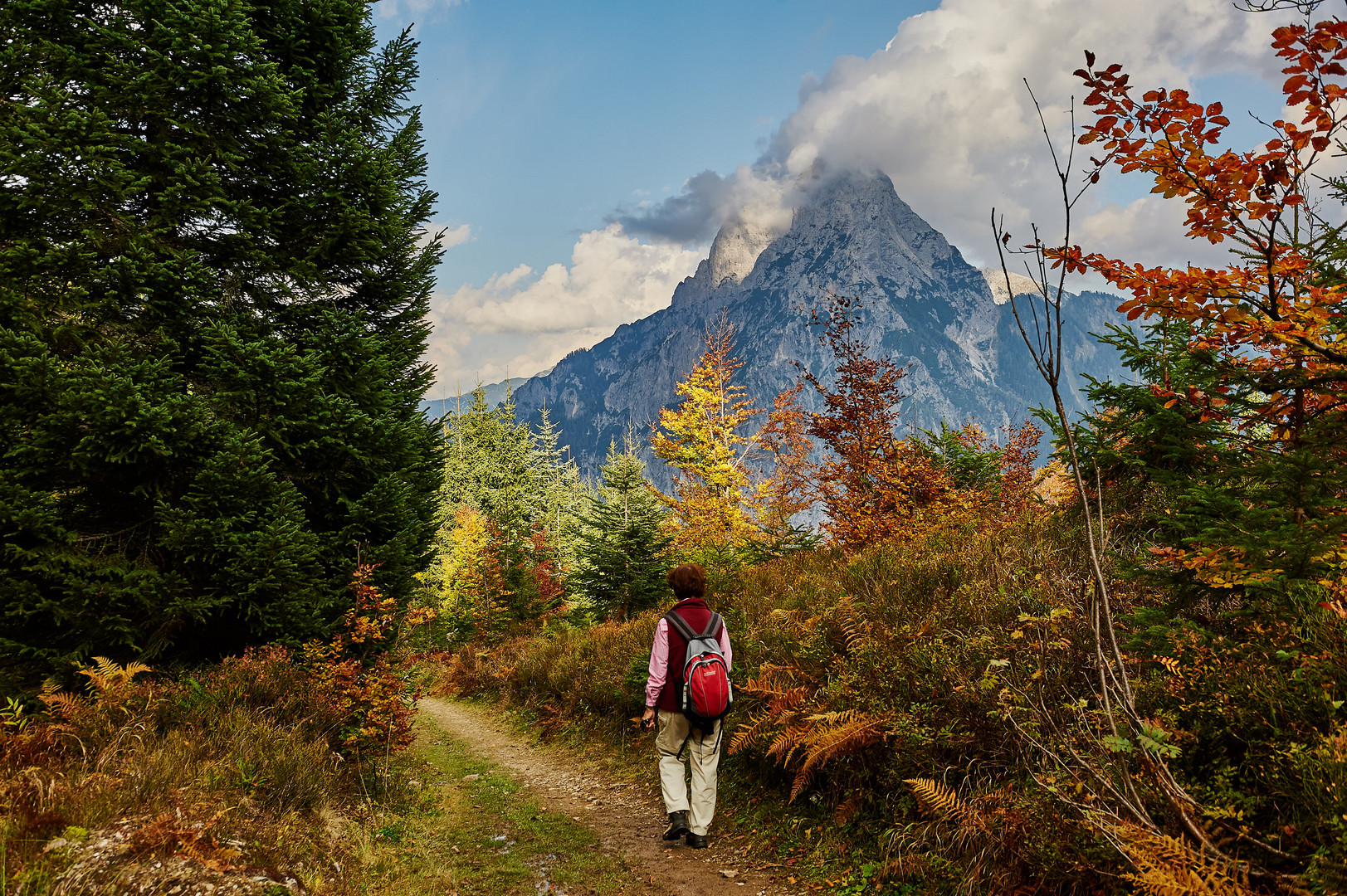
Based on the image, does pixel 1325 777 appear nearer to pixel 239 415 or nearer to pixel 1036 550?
pixel 1036 550

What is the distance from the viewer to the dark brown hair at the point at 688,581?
5.62m

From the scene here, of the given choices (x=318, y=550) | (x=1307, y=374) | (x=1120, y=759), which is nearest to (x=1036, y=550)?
(x=1307, y=374)

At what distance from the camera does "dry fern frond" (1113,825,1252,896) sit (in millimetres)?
2398

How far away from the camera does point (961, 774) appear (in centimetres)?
407

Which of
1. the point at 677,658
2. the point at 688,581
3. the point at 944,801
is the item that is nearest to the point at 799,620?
the point at 688,581

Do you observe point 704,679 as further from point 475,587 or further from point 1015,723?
point 475,587

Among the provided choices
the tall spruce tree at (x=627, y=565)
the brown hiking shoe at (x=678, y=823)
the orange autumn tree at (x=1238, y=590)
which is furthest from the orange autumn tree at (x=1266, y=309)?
the tall spruce tree at (x=627, y=565)

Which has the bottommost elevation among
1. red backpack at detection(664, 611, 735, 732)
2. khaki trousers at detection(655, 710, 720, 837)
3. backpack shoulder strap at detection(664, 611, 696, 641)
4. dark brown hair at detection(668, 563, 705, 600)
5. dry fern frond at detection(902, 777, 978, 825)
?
khaki trousers at detection(655, 710, 720, 837)

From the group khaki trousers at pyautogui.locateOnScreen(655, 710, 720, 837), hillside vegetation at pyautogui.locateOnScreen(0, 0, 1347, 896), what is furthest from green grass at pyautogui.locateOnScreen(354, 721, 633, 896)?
khaki trousers at pyautogui.locateOnScreen(655, 710, 720, 837)

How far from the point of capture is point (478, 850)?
575 cm

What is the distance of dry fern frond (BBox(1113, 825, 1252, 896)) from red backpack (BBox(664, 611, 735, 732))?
299 cm

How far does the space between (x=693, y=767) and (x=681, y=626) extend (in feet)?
4.01

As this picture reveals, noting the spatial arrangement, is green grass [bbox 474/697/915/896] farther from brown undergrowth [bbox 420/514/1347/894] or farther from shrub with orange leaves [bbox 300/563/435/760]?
shrub with orange leaves [bbox 300/563/435/760]

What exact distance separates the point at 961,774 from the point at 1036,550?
293cm
